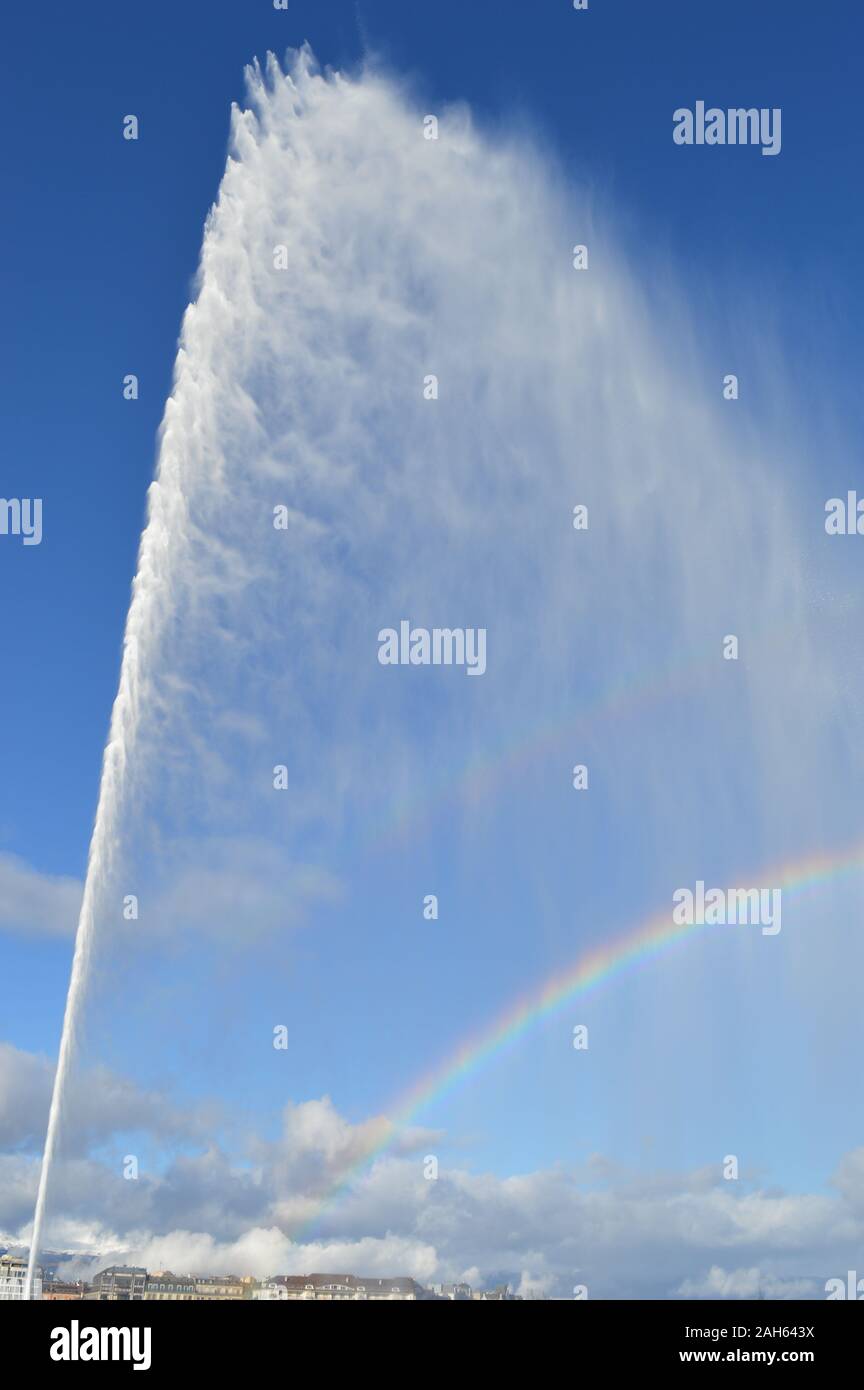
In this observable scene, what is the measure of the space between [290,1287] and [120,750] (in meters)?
99.5

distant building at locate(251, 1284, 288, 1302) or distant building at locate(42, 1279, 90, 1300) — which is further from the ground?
distant building at locate(42, 1279, 90, 1300)

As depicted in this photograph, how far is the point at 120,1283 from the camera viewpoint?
329 ft

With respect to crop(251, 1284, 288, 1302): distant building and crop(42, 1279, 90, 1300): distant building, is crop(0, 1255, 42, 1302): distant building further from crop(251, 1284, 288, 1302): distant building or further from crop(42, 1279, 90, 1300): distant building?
crop(251, 1284, 288, 1302): distant building

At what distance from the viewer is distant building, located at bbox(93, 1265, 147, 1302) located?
87.0 meters

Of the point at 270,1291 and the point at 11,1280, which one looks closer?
the point at 11,1280

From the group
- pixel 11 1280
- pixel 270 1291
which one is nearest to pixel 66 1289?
pixel 11 1280

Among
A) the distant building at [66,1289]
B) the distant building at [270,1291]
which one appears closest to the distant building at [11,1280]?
the distant building at [66,1289]

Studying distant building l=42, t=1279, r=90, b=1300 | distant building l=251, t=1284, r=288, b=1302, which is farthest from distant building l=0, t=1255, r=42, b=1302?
distant building l=251, t=1284, r=288, b=1302

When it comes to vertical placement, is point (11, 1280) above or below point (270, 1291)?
above

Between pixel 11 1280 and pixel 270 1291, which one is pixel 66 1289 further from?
pixel 270 1291
